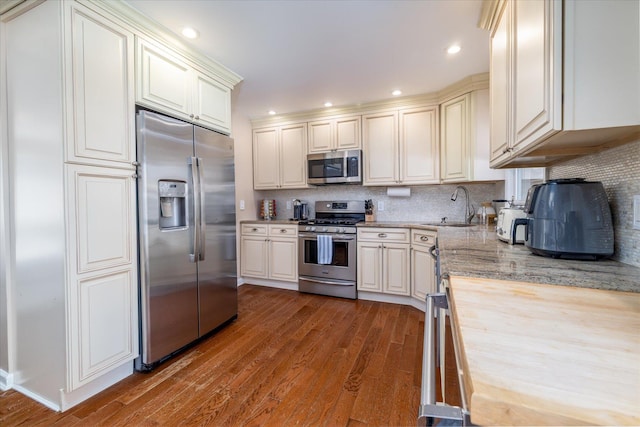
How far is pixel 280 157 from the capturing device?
3.88 m

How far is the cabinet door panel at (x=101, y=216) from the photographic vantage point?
1505 millimetres

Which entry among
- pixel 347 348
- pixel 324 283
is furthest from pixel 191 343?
pixel 324 283

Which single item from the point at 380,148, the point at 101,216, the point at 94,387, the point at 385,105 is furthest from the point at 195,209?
the point at 385,105

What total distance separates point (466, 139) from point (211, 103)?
8.31ft

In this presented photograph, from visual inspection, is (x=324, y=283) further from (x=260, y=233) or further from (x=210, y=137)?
(x=210, y=137)

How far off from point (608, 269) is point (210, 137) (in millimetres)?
2517

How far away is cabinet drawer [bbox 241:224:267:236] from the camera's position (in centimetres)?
369

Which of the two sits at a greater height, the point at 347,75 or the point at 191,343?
the point at 347,75

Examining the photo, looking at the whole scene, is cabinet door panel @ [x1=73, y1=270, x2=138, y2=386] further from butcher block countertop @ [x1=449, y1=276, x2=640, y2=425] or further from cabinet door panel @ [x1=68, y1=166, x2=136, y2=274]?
butcher block countertop @ [x1=449, y1=276, x2=640, y2=425]

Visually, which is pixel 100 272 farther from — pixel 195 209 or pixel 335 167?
pixel 335 167

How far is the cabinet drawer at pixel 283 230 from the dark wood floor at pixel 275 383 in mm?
1184

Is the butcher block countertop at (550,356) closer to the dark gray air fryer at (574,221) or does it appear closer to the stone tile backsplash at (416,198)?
the dark gray air fryer at (574,221)

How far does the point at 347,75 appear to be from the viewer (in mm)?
2643

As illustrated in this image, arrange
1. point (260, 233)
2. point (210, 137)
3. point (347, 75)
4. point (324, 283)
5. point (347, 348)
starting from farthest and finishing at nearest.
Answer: point (260, 233) < point (324, 283) < point (347, 75) < point (210, 137) < point (347, 348)
